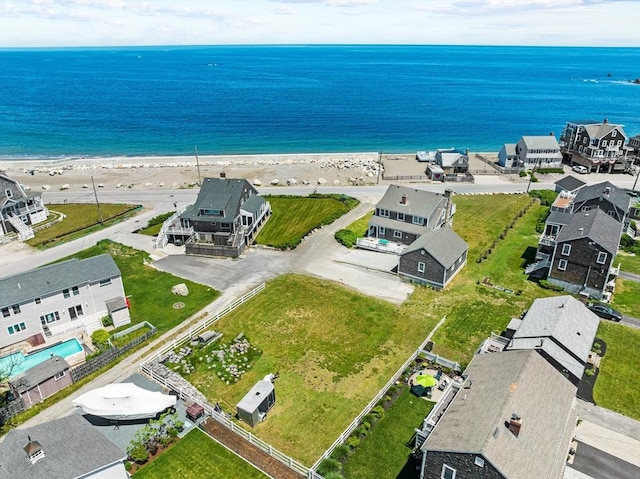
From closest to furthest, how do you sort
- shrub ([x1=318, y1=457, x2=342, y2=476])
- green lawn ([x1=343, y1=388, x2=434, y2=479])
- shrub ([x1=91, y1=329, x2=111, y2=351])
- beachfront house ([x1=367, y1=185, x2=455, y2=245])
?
shrub ([x1=318, y1=457, x2=342, y2=476]), green lawn ([x1=343, y1=388, x2=434, y2=479]), shrub ([x1=91, y1=329, x2=111, y2=351]), beachfront house ([x1=367, y1=185, x2=455, y2=245])

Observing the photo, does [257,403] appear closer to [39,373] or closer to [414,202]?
[39,373]

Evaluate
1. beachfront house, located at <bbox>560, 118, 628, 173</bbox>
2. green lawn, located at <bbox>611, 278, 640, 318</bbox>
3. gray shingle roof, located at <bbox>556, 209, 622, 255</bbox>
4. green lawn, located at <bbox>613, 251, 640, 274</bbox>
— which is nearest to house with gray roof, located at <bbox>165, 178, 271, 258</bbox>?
gray shingle roof, located at <bbox>556, 209, 622, 255</bbox>

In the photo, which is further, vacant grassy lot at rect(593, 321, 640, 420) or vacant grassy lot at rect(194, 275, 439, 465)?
vacant grassy lot at rect(593, 321, 640, 420)

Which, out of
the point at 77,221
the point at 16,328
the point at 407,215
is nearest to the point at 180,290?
the point at 16,328

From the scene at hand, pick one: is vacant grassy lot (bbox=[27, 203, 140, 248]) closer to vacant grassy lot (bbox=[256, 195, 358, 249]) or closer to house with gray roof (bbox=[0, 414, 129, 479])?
vacant grassy lot (bbox=[256, 195, 358, 249])

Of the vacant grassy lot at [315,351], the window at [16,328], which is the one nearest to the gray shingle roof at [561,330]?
the vacant grassy lot at [315,351]

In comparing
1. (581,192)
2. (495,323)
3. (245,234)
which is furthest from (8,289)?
(581,192)
